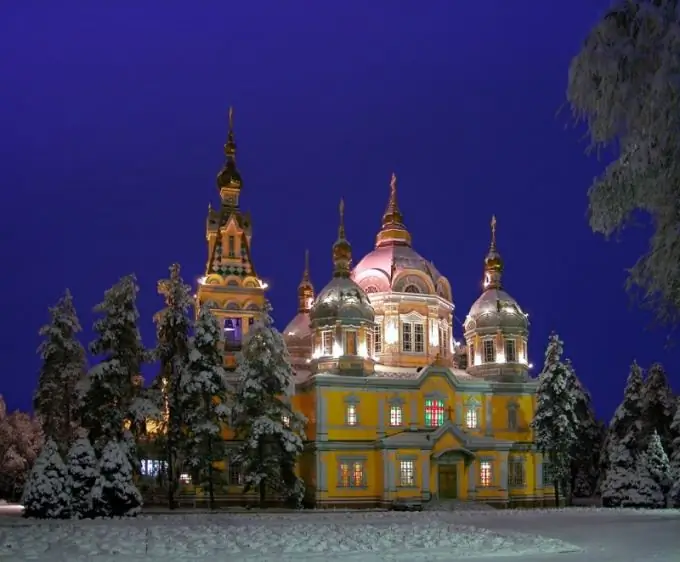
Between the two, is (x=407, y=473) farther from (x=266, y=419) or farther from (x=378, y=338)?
(x=378, y=338)

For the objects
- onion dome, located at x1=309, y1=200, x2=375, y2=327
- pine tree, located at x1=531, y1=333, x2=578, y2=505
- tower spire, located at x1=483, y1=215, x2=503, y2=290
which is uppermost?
tower spire, located at x1=483, y1=215, x2=503, y2=290

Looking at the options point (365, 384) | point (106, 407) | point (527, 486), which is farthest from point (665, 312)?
point (527, 486)

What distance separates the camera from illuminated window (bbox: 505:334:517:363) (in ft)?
193

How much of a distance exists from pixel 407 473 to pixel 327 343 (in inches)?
361

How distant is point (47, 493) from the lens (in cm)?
3431

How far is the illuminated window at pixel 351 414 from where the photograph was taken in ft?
172

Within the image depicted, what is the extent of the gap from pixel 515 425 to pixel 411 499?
10.6 meters

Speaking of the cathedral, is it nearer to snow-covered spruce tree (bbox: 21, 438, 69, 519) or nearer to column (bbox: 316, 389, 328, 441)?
column (bbox: 316, 389, 328, 441)

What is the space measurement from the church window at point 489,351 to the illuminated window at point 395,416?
8842 millimetres

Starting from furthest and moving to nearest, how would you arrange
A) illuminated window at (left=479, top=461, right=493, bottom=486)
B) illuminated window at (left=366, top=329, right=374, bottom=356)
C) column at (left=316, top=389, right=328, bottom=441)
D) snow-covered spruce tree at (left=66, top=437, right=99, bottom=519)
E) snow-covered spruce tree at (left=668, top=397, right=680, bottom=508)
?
illuminated window at (left=366, top=329, right=374, bottom=356) → illuminated window at (left=479, top=461, right=493, bottom=486) → column at (left=316, top=389, right=328, bottom=441) → snow-covered spruce tree at (left=668, top=397, right=680, bottom=508) → snow-covered spruce tree at (left=66, top=437, right=99, bottom=519)

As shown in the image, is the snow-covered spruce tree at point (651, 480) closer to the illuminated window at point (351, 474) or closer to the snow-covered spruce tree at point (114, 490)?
the illuminated window at point (351, 474)

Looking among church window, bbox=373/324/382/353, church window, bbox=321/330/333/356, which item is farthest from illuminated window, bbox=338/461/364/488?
church window, bbox=373/324/382/353

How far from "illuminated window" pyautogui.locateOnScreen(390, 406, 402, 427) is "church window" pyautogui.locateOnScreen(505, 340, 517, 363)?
9.44 meters

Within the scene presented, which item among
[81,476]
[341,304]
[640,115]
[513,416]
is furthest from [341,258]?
[640,115]
